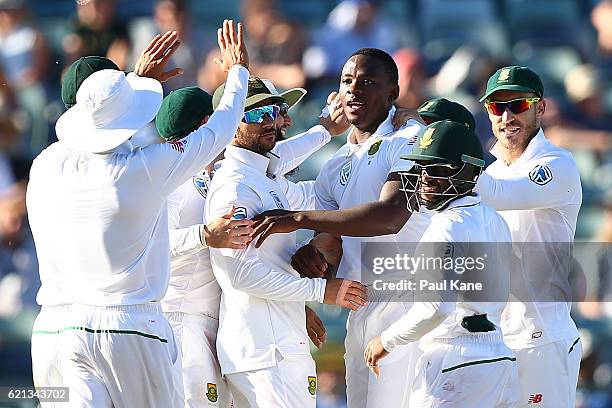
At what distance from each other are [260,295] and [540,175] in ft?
4.81

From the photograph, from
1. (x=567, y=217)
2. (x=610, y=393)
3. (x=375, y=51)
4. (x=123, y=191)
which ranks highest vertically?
(x=375, y=51)

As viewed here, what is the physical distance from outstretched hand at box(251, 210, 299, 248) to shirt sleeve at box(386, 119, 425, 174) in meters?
0.51

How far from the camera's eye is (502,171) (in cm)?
600

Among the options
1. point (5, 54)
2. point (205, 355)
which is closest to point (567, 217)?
point (205, 355)

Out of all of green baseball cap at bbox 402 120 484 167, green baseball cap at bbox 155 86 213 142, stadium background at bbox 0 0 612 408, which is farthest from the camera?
stadium background at bbox 0 0 612 408

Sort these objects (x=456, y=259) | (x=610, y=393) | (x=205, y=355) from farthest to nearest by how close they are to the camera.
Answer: (x=610, y=393) → (x=205, y=355) → (x=456, y=259)

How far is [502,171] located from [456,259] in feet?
4.47

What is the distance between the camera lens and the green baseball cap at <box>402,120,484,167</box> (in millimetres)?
4973

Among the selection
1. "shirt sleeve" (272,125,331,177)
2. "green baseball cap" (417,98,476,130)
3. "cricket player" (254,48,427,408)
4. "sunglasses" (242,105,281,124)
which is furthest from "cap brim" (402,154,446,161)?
"green baseball cap" (417,98,476,130)

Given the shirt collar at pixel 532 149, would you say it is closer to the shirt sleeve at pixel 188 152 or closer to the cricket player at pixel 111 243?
the shirt sleeve at pixel 188 152

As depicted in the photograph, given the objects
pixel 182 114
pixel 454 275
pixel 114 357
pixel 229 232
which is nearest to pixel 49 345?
pixel 114 357

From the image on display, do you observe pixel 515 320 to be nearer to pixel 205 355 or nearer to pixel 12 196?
pixel 205 355

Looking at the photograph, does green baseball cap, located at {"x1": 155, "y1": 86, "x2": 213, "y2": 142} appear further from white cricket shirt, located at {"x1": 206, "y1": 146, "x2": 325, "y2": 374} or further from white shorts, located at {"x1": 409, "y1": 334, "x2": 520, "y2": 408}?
white shorts, located at {"x1": 409, "y1": 334, "x2": 520, "y2": 408}

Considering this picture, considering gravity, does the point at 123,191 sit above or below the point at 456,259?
above
